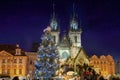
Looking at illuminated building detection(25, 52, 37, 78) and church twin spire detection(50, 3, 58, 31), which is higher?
church twin spire detection(50, 3, 58, 31)

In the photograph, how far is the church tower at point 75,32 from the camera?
246ft

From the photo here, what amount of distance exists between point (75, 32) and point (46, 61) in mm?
41426

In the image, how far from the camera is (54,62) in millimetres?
36188

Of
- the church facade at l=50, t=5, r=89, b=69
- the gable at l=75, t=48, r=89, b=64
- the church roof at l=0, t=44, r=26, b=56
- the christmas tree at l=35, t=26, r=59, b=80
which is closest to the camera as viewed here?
the christmas tree at l=35, t=26, r=59, b=80

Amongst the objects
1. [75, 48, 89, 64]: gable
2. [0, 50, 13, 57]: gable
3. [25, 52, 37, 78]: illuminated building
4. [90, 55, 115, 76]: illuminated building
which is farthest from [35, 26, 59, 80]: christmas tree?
[90, 55, 115, 76]: illuminated building

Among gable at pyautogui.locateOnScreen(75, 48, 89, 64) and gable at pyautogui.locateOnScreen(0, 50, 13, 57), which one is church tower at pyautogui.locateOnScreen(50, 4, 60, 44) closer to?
gable at pyautogui.locateOnScreen(75, 48, 89, 64)

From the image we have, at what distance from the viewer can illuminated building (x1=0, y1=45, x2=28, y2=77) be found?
5838 centimetres

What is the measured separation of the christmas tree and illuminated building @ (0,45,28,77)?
74.4ft

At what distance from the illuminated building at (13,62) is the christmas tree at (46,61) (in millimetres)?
22679

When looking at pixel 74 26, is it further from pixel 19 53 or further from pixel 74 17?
pixel 19 53

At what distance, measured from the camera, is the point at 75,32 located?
76.8 m

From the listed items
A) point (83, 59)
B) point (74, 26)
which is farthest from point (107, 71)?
point (74, 26)

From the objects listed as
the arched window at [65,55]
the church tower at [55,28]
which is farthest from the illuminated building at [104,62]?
the church tower at [55,28]

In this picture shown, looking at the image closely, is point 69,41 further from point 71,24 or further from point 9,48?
point 9,48
